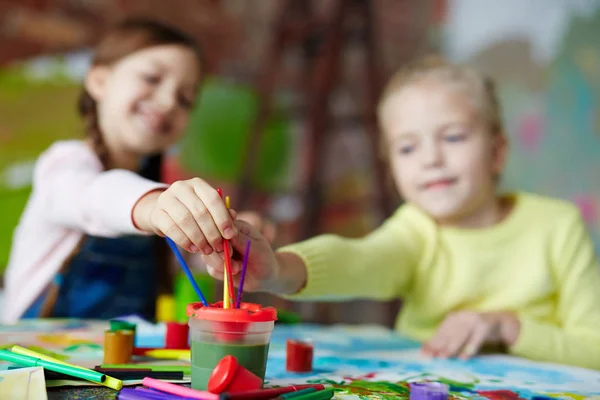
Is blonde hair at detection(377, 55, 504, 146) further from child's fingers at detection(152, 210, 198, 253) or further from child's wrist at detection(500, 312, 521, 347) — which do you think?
child's fingers at detection(152, 210, 198, 253)

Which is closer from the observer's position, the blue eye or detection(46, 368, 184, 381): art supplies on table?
detection(46, 368, 184, 381): art supplies on table

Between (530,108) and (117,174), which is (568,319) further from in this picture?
(530,108)

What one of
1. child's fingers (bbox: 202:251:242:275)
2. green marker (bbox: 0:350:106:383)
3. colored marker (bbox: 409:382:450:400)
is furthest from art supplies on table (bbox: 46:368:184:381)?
colored marker (bbox: 409:382:450:400)

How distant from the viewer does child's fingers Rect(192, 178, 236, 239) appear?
522 mm

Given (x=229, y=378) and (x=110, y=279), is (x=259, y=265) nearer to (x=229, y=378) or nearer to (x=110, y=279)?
(x=229, y=378)

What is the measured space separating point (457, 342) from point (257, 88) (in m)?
1.57

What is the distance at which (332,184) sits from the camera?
7.20 feet

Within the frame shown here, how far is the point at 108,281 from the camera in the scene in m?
1.10

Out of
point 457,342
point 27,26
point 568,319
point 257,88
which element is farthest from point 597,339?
point 27,26

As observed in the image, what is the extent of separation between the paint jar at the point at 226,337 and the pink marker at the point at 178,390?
24 mm

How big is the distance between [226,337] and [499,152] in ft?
2.26

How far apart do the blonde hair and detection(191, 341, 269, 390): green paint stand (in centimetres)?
64

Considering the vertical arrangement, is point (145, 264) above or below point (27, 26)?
below

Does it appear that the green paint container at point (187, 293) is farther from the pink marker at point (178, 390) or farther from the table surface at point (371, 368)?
the pink marker at point (178, 390)
